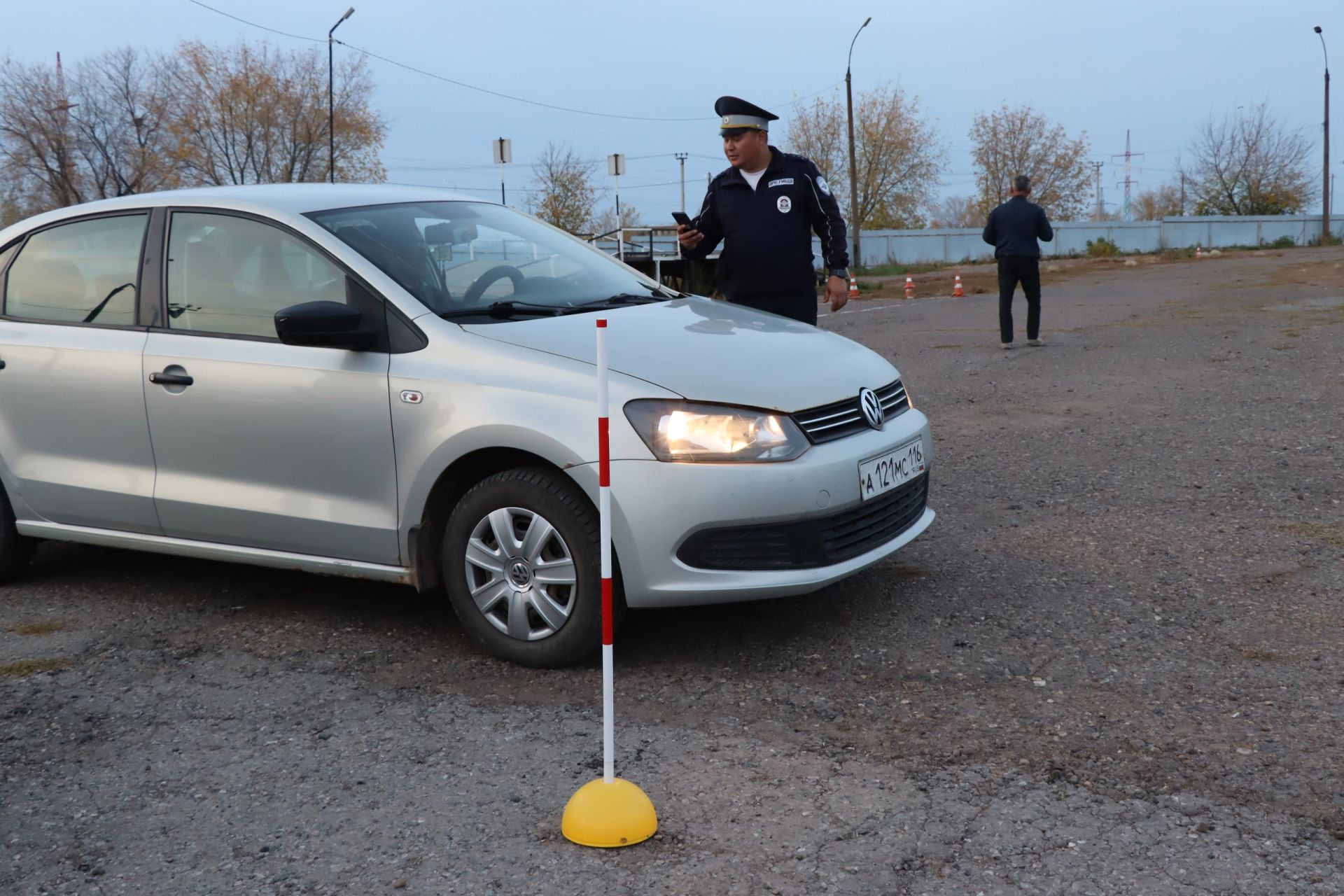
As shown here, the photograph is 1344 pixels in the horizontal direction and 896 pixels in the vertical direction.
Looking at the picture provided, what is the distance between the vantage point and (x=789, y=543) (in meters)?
4.07

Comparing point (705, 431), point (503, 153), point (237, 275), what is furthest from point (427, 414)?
point (503, 153)

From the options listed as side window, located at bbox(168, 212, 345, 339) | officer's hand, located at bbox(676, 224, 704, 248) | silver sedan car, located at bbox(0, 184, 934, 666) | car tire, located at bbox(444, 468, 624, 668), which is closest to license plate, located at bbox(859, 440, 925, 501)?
silver sedan car, located at bbox(0, 184, 934, 666)

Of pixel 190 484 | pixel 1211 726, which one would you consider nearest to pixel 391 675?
pixel 190 484

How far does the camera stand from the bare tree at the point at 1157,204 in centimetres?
10319

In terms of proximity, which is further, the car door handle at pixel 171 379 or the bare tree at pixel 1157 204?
the bare tree at pixel 1157 204

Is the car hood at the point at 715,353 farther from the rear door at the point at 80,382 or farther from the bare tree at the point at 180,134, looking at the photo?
the bare tree at the point at 180,134

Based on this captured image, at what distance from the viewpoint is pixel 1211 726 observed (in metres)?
3.55

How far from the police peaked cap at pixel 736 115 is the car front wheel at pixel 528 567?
8.94 ft

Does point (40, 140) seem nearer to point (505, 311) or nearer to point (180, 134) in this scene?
point (180, 134)

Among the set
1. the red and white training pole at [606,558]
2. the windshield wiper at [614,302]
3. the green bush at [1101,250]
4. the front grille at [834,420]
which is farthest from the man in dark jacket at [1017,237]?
the green bush at [1101,250]

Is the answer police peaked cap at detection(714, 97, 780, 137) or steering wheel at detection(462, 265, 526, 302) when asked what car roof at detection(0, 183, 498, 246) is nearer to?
steering wheel at detection(462, 265, 526, 302)

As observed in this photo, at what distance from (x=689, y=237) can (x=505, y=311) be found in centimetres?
208

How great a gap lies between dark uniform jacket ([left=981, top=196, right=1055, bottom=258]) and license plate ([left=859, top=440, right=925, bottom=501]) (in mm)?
9772

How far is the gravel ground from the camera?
114 inches
